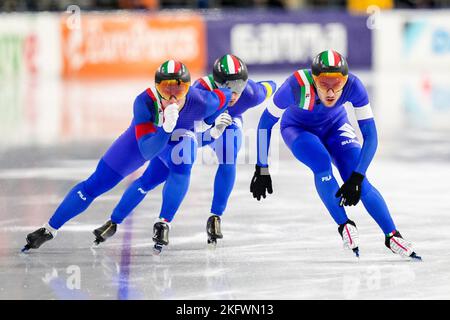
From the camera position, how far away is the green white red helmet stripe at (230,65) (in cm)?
627

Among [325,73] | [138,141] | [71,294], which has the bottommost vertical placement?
[71,294]

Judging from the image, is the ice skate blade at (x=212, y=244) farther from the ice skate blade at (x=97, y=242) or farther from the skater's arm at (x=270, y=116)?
the ice skate blade at (x=97, y=242)

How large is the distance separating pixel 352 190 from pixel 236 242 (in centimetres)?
98

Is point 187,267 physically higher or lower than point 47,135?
lower

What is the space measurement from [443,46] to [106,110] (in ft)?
28.7

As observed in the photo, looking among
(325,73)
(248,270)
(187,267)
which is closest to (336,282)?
(248,270)

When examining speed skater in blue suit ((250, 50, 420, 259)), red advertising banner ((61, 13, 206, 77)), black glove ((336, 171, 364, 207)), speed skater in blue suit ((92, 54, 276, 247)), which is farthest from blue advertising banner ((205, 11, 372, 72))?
black glove ((336, 171, 364, 207))

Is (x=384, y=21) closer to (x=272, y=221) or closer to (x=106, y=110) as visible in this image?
(x=106, y=110)

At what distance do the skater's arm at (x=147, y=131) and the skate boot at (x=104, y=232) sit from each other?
667mm

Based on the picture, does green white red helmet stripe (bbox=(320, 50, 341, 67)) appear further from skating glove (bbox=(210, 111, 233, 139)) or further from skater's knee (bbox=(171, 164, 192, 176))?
skater's knee (bbox=(171, 164, 192, 176))

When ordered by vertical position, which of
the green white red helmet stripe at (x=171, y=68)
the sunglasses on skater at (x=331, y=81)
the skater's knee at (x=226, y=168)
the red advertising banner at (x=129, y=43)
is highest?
the red advertising banner at (x=129, y=43)

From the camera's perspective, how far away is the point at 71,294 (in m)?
5.08

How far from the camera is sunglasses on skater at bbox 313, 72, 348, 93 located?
230 inches

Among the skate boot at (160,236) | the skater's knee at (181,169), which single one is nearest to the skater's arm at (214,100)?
the skater's knee at (181,169)
